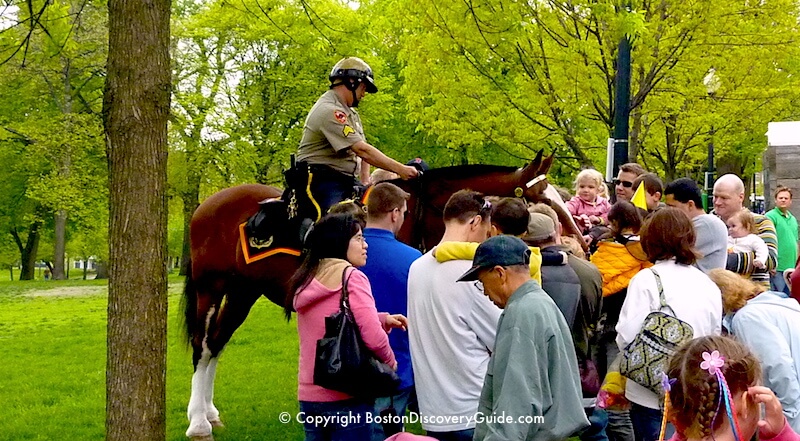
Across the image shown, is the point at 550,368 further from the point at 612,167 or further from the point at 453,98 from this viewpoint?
the point at 453,98

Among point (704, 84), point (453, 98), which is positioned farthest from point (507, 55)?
point (704, 84)

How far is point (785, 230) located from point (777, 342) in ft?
23.3

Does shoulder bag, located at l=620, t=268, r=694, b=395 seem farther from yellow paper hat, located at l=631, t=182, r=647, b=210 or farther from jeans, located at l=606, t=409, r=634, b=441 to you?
yellow paper hat, located at l=631, t=182, r=647, b=210

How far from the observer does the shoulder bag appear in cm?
410

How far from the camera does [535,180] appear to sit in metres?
6.34

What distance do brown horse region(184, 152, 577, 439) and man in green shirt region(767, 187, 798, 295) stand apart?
5.17 meters

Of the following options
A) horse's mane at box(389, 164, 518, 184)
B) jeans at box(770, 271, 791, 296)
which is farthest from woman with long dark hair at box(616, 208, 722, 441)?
jeans at box(770, 271, 791, 296)

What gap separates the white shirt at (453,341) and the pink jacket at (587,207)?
3662mm

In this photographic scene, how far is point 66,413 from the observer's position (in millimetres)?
8086

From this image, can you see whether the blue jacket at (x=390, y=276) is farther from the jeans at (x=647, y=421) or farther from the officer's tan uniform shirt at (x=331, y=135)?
the officer's tan uniform shirt at (x=331, y=135)

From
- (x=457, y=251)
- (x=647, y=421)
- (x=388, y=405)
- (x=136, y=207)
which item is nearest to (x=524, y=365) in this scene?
(x=457, y=251)

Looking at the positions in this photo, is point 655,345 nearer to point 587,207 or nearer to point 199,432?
point 587,207

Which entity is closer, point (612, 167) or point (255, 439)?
point (255, 439)

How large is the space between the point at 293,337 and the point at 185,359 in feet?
7.12
